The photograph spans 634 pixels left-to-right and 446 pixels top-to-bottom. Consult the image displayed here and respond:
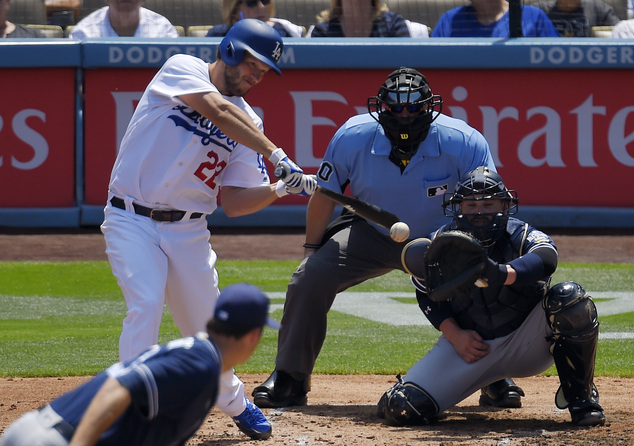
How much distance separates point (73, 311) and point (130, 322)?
404 centimetres

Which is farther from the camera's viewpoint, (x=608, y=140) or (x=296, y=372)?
(x=608, y=140)

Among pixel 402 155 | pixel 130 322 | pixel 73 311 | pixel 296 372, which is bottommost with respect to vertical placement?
pixel 73 311

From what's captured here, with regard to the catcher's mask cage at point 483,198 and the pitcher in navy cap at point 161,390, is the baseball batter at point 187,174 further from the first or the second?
the pitcher in navy cap at point 161,390

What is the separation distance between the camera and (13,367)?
21.1 ft

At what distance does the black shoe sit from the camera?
4703 millimetres

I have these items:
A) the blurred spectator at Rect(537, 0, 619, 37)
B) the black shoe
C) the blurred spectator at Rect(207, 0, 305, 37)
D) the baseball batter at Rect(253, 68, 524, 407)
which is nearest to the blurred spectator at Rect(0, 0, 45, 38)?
the blurred spectator at Rect(207, 0, 305, 37)

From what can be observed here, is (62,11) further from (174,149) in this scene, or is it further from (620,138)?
(174,149)

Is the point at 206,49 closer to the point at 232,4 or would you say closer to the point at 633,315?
the point at 232,4

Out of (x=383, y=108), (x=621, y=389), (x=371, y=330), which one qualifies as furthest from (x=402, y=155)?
(x=371, y=330)

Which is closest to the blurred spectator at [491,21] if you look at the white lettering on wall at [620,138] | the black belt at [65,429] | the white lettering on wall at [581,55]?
the white lettering on wall at [581,55]

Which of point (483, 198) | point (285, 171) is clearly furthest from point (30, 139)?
point (483, 198)

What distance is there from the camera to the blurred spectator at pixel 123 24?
10828 millimetres

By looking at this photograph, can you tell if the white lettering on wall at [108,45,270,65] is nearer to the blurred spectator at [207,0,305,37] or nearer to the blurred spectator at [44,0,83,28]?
the blurred spectator at [207,0,305,37]

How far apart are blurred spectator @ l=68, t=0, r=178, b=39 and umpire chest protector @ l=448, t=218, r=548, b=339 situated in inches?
267
